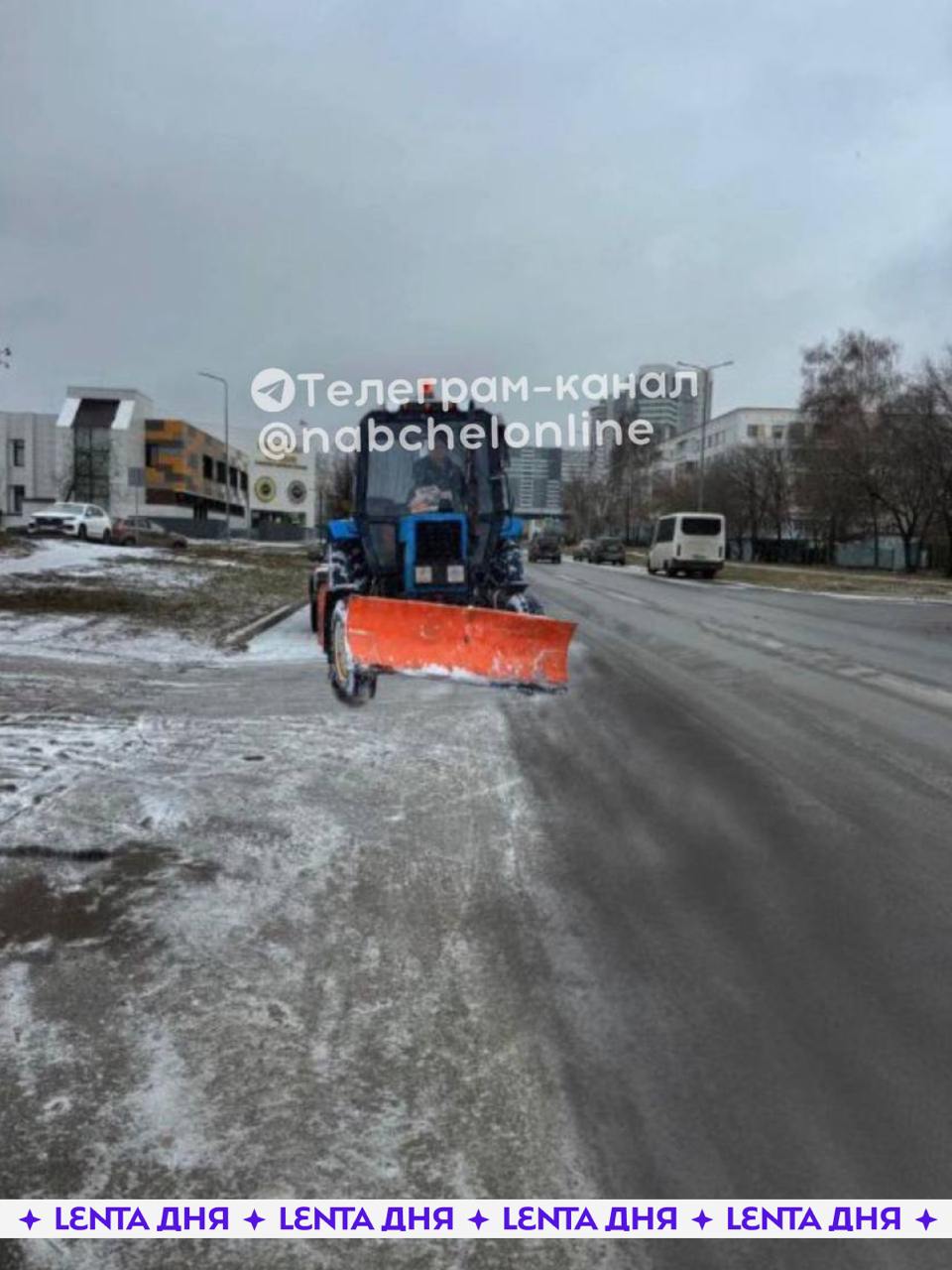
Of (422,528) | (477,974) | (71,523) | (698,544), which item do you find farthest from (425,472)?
(71,523)

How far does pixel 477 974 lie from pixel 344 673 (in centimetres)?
622

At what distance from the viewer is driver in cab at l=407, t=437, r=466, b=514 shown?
11.0 meters

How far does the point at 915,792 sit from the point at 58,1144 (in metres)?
5.64

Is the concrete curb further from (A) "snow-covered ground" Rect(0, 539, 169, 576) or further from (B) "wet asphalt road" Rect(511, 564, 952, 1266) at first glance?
(B) "wet asphalt road" Rect(511, 564, 952, 1266)

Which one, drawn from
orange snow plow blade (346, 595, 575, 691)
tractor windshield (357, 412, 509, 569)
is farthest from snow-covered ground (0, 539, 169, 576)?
orange snow plow blade (346, 595, 575, 691)

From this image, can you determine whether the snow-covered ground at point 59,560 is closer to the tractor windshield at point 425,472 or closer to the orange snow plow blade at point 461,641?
the tractor windshield at point 425,472

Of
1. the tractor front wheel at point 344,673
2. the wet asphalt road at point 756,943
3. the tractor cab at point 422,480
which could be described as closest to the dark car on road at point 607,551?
the tractor cab at point 422,480

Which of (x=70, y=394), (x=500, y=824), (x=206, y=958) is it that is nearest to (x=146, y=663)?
(x=500, y=824)

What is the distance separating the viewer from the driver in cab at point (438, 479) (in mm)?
10984

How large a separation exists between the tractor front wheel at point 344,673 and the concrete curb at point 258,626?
5.02m

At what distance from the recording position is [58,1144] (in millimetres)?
3021

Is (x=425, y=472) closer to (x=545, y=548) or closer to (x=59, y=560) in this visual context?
(x=59, y=560)

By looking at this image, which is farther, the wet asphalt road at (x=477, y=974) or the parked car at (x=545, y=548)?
the parked car at (x=545, y=548)

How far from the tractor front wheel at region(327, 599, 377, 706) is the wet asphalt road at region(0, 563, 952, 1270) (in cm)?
133
